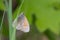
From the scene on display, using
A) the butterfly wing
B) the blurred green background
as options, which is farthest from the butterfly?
the blurred green background

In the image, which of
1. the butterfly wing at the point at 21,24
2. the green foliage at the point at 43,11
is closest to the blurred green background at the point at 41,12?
the green foliage at the point at 43,11

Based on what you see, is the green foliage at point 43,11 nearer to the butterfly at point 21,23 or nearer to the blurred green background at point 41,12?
the blurred green background at point 41,12

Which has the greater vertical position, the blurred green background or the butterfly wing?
the blurred green background

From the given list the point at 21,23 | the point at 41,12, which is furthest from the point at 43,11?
the point at 21,23

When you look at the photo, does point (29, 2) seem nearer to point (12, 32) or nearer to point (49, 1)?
point (49, 1)

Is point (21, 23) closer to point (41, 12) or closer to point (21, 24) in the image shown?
point (21, 24)

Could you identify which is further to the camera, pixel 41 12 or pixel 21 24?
pixel 41 12

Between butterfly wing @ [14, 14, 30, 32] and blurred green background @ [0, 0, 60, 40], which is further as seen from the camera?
blurred green background @ [0, 0, 60, 40]

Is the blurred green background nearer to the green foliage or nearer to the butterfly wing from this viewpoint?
the green foliage

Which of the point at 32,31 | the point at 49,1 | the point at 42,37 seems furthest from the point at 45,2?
the point at 42,37
